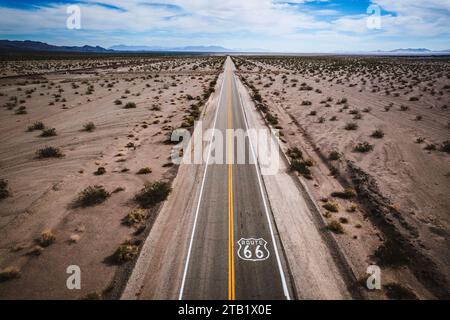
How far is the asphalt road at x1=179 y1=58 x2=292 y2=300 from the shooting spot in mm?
9859

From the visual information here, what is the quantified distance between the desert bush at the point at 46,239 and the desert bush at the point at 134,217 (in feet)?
10.1

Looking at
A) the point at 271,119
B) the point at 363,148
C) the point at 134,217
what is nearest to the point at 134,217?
the point at 134,217

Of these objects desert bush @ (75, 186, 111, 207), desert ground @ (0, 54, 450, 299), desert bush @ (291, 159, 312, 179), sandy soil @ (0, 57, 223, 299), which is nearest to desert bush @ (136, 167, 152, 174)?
desert ground @ (0, 54, 450, 299)

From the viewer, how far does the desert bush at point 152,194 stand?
50.8 ft

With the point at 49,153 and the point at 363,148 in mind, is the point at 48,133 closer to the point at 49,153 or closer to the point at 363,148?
the point at 49,153

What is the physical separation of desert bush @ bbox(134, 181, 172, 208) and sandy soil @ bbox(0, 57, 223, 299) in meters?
0.64

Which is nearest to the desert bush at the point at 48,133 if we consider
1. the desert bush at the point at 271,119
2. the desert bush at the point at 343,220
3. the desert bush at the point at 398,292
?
the desert bush at the point at 271,119

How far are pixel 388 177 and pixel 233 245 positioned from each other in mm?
12553

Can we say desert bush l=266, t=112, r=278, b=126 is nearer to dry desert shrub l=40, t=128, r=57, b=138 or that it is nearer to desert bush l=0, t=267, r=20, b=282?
dry desert shrub l=40, t=128, r=57, b=138

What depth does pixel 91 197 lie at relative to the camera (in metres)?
15.6
